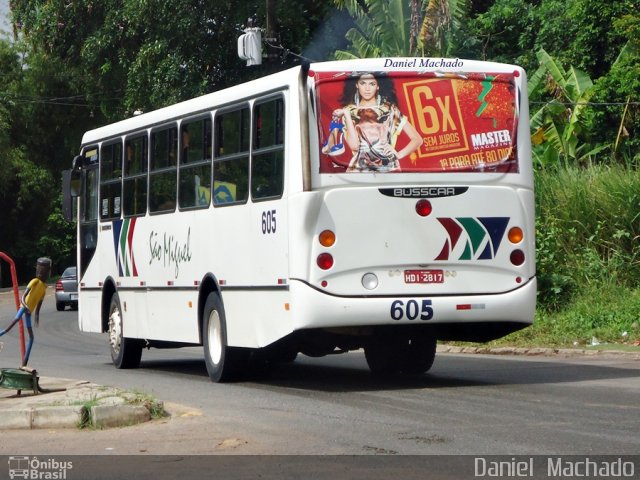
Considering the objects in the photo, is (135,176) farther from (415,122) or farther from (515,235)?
(515,235)

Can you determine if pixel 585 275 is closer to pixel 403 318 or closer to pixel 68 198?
pixel 68 198

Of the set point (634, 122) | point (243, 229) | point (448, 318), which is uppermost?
point (634, 122)

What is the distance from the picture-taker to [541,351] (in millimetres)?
19516

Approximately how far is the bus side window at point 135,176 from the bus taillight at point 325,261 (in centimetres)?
497

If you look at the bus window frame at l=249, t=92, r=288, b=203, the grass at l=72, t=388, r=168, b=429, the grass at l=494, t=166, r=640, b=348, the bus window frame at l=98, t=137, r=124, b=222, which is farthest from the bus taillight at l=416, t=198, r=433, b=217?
the grass at l=494, t=166, r=640, b=348

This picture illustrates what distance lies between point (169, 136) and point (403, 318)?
4.91 meters

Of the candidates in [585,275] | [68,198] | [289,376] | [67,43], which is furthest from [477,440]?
[67,43]

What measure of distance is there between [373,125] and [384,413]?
3316 millimetres

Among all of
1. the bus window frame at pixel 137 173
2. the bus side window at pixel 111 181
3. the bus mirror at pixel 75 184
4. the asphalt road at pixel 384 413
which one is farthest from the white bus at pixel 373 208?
the bus mirror at pixel 75 184

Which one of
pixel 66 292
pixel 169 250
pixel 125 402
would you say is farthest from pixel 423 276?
pixel 66 292

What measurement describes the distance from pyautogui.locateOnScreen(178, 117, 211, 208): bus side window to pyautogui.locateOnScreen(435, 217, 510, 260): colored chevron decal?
10.9 ft

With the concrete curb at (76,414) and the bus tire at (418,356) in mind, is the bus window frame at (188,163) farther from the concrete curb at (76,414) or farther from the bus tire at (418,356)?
the concrete curb at (76,414)

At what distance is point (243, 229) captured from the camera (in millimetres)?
14734

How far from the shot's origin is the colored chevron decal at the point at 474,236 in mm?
13633
